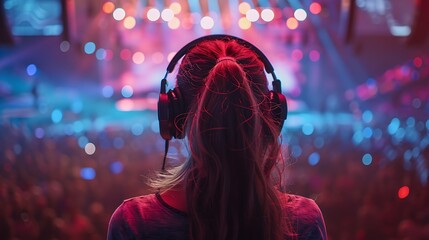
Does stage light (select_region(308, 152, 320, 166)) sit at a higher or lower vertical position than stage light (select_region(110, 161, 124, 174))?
lower

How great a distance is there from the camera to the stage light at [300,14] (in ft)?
33.6

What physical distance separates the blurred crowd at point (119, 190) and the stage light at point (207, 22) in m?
5.97

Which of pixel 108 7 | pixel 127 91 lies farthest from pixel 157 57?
pixel 108 7

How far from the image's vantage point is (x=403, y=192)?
368 cm

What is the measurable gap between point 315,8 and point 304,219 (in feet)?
34.2

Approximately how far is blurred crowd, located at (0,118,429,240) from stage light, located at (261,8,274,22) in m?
5.77

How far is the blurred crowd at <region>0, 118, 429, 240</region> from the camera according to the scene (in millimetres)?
3086

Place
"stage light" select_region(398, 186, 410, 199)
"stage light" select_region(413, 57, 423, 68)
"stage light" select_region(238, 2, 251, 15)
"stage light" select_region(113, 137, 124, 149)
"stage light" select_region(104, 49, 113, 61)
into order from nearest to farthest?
"stage light" select_region(398, 186, 410, 199)
"stage light" select_region(113, 137, 124, 149)
"stage light" select_region(413, 57, 423, 68)
"stage light" select_region(238, 2, 251, 15)
"stage light" select_region(104, 49, 113, 61)

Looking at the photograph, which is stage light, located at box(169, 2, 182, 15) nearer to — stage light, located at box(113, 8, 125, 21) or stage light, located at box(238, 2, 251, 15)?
stage light, located at box(113, 8, 125, 21)

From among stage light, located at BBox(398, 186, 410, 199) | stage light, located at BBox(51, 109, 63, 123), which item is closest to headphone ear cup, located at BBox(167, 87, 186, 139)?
stage light, located at BBox(398, 186, 410, 199)

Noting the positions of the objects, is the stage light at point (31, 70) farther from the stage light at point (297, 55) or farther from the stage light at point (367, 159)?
the stage light at point (367, 159)

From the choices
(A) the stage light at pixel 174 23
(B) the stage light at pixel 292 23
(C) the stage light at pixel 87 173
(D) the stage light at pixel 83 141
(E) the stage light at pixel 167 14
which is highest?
(E) the stage light at pixel 167 14

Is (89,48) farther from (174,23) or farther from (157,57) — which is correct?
(174,23)

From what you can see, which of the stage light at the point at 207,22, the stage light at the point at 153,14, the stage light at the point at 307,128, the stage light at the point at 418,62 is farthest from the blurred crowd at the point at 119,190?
the stage light at the point at 153,14
